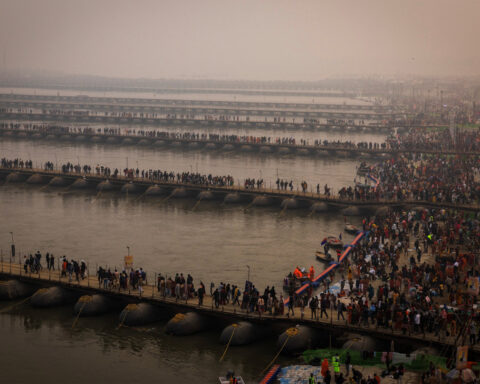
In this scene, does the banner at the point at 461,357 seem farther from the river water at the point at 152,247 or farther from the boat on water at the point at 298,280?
the boat on water at the point at 298,280

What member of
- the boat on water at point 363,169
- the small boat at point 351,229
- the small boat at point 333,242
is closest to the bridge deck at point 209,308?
the small boat at point 333,242

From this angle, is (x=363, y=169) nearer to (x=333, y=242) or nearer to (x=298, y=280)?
→ (x=333, y=242)

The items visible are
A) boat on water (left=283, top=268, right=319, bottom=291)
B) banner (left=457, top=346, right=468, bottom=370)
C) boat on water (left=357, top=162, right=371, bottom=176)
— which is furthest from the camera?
boat on water (left=357, top=162, right=371, bottom=176)

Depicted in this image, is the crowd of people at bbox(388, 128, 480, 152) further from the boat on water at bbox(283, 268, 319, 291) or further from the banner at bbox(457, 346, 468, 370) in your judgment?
the banner at bbox(457, 346, 468, 370)

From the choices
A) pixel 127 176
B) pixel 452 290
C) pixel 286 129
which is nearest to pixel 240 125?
pixel 286 129

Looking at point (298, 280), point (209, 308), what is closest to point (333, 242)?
point (298, 280)

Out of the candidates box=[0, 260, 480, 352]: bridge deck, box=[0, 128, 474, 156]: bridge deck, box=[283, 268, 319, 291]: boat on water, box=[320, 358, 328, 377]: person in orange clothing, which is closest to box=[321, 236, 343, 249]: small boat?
box=[283, 268, 319, 291]: boat on water

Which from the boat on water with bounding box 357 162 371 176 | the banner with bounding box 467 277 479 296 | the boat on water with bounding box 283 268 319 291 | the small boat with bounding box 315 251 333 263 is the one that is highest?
the boat on water with bounding box 357 162 371 176

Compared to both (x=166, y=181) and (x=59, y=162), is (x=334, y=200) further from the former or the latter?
(x=59, y=162)
